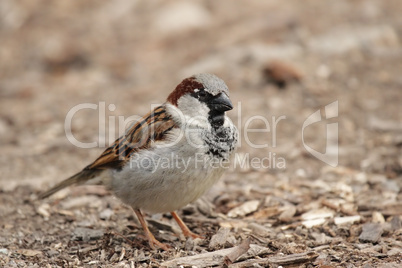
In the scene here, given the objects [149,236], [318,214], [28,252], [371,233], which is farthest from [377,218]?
[28,252]

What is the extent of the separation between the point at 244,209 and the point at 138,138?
3.94 feet

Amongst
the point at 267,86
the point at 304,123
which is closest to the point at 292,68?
the point at 267,86

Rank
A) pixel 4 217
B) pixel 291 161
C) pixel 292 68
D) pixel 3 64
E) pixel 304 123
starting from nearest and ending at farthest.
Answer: pixel 4 217, pixel 291 161, pixel 304 123, pixel 292 68, pixel 3 64

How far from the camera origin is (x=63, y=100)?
802cm

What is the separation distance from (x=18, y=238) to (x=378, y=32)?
20.4ft

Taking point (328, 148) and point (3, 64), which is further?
point (3, 64)

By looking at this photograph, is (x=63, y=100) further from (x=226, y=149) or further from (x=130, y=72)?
(x=226, y=149)

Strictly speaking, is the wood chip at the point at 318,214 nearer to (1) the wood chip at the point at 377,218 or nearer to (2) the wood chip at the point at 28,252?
(1) the wood chip at the point at 377,218

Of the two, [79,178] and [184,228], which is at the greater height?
[79,178]

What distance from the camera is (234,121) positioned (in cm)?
691

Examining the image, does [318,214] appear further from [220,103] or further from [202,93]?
[202,93]

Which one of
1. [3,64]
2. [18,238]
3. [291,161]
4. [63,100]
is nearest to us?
[18,238]

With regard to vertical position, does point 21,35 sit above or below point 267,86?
above

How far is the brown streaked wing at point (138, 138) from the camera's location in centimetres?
428
